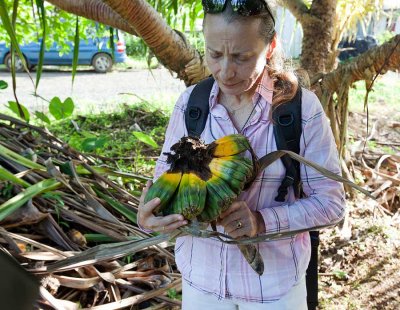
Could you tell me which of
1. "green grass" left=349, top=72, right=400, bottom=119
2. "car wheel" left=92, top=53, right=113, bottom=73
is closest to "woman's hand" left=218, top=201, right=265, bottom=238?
"green grass" left=349, top=72, right=400, bottom=119

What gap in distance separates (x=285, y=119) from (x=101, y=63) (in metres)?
11.5

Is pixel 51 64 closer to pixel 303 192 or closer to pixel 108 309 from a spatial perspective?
pixel 108 309

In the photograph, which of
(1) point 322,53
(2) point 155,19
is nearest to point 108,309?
(2) point 155,19

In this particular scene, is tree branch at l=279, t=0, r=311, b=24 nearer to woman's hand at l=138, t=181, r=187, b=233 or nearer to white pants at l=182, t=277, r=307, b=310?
white pants at l=182, t=277, r=307, b=310

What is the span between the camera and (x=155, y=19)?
2143 mm

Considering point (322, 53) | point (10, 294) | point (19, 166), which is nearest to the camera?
point (10, 294)

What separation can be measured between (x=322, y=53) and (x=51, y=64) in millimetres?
10265

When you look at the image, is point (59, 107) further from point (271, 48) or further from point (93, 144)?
point (271, 48)

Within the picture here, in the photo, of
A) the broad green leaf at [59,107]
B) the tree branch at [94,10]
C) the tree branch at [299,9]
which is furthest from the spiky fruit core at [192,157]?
the broad green leaf at [59,107]

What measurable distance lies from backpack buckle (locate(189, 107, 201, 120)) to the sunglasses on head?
275 millimetres

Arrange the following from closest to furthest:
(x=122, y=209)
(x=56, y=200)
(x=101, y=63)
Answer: (x=56, y=200) < (x=122, y=209) < (x=101, y=63)

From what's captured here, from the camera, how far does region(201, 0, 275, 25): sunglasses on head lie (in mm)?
1229

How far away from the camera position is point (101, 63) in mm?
12242

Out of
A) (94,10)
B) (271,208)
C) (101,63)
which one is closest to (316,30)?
(94,10)
